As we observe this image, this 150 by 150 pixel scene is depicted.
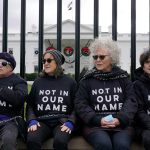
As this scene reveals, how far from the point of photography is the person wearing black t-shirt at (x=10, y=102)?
3212mm

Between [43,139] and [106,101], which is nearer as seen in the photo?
[43,139]

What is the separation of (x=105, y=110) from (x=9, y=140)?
2.97 ft

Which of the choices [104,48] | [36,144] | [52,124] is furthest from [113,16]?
[36,144]

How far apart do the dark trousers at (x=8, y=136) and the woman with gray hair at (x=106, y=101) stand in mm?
602

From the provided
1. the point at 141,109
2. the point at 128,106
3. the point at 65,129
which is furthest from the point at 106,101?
the point at 65,129

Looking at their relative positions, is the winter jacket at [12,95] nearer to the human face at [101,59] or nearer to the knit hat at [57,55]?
the knit hat at [57,55]

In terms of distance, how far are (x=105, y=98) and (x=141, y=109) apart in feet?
1.16

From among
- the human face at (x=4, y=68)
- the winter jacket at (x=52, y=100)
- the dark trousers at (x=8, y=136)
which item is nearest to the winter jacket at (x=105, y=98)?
the winter jacket at (x=52, y=100)

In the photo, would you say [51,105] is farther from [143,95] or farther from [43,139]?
[143,95]

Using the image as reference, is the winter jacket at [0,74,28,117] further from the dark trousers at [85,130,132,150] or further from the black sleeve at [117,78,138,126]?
the black sleeve at [117,78,138,126]

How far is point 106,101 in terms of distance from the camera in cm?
352

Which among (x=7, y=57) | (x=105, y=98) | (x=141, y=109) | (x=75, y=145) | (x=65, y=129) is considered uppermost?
(x=7, y=57)

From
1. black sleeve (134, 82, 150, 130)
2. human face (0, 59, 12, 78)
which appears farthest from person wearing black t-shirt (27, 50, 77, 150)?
black sleeve (134, 82, 150, 130)

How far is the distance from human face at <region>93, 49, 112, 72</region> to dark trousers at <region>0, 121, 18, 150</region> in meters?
0.96
